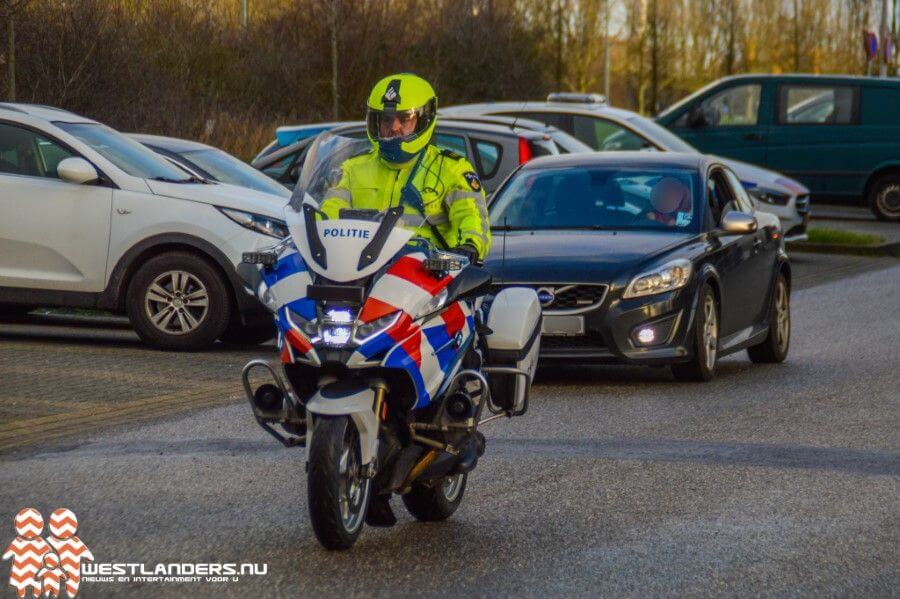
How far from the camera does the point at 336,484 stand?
19.6 feet

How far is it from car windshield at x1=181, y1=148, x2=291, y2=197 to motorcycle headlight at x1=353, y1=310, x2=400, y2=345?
27.8ft

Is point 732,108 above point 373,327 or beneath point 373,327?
above

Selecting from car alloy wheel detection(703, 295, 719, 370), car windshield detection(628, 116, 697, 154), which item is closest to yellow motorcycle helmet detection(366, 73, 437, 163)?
car alloy wheel detection(703, 295, 719, 370)

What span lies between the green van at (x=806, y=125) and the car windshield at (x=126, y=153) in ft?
51.3

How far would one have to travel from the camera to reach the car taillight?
17.5 metres

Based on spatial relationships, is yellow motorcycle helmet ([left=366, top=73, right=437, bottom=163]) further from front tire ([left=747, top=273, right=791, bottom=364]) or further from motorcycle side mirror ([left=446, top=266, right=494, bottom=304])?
front tire ([left=747, top=273, right=791, bottom=364])

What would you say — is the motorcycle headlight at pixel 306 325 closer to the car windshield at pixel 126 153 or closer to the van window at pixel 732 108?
the car windshield at pixel 126 153

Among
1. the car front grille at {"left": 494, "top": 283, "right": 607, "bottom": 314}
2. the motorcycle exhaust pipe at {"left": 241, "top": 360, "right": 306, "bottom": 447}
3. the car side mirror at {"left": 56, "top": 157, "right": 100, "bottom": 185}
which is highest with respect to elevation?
the car side mirror at {"left": 56, "top": 157, "right": 100, "bottom": 185}

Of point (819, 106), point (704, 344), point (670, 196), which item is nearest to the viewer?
point (704, 344)

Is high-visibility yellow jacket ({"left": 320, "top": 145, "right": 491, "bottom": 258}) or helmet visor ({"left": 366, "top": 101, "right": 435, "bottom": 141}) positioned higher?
Answer: helmet visor ({"left": 366, "top": 101, "right": 435, "bottom": 141})

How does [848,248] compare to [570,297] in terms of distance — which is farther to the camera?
[848,248]

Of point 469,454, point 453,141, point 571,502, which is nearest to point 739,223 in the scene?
point 571,502

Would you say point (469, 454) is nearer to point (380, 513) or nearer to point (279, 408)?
point (380, 513)

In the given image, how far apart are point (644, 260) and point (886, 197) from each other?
18860 millimetres
